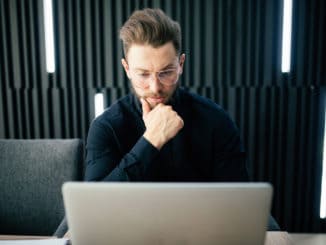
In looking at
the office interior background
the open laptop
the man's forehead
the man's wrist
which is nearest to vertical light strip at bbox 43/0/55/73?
the office interior background

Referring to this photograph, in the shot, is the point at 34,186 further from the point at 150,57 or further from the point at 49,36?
the point at 49,36

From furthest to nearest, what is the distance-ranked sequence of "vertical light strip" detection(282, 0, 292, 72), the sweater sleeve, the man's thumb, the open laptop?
"vertical light strip" detection(282, 0, 292, 72), the man's thumb, the sweater sleeve, the open laptop

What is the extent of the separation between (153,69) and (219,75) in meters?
1.36

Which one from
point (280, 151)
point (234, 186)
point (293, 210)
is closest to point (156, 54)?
point (234, 186)

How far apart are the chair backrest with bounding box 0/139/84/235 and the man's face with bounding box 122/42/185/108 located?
0.51 metres

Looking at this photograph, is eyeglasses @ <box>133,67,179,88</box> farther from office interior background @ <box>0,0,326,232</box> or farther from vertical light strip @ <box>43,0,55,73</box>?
vertical light strip @ <box>43,0,55,73</box>

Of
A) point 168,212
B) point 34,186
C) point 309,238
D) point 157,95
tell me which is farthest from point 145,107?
point 309,238

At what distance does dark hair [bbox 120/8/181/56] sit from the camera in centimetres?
149

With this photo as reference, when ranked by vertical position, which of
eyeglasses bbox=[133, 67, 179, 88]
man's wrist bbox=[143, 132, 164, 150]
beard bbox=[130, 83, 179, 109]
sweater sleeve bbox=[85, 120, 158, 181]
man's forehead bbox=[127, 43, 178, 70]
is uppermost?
man's forehead bbox=[127, 43, 178, 70]

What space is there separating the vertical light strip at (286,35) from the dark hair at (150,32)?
137cm

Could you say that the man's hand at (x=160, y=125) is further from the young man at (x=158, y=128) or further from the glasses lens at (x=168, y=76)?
the glasses lens at (x=168, y=76)

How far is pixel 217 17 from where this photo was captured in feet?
8.66

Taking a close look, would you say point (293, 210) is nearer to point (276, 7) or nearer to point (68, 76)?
point (276, 7)

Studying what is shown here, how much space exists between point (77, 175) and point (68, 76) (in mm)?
1278
